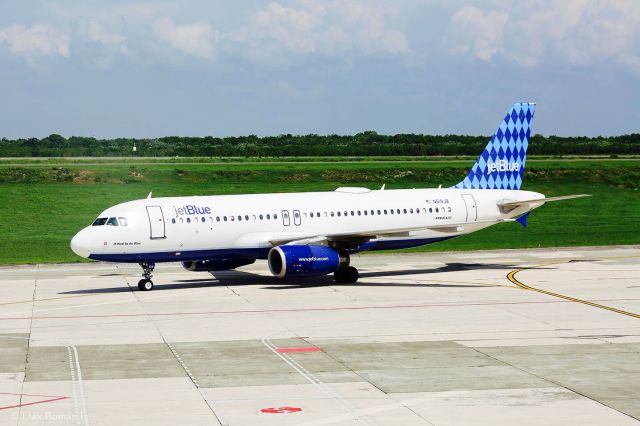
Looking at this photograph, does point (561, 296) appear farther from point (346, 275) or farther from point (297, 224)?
point (297, 224)

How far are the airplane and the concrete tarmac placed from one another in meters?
1.50

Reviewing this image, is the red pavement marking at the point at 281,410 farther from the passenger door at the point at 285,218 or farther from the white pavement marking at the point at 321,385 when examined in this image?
the passenger door at the point at 285,218

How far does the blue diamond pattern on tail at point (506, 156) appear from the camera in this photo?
55.9m

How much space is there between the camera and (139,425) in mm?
22391

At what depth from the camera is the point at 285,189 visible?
100 metres

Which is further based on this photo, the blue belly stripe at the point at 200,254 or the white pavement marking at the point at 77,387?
the blue belly stripe at the point at 200,254

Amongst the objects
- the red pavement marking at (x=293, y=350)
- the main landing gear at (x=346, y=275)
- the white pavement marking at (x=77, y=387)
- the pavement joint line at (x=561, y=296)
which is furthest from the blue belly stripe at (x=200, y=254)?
the red pavement marking at (x=293, y=350)

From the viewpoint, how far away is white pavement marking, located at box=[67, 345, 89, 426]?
2309cm

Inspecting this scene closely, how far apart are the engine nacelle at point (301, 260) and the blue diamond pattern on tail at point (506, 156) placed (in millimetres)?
12387

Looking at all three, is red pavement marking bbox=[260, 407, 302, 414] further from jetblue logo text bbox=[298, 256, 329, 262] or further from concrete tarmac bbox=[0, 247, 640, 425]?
jetblue logo text bbox=[298, 256, 329, 262]

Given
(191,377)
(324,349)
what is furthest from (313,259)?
(191,377)

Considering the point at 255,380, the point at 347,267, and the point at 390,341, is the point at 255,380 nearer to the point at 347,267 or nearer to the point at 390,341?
the point at 390,341

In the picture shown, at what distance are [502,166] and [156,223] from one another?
67.2ft

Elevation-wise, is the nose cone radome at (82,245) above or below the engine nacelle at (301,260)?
above
